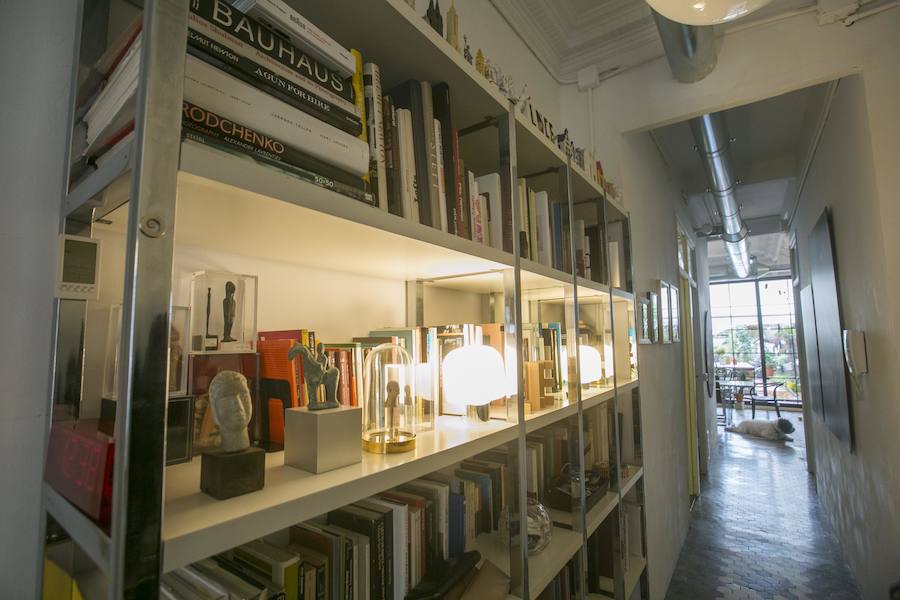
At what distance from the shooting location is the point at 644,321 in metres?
2.46

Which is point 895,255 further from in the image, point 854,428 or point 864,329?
point 854,428

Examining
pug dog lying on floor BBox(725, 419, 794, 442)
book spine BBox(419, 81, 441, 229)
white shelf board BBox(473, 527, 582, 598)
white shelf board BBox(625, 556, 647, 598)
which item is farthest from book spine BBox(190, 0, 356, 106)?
pug dog lying on floor BBox(725, 419, 794, 442)

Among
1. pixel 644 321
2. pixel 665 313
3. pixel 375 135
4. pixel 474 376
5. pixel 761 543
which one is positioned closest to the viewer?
pixel 375 135

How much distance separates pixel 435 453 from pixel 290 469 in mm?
264

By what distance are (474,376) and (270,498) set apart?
611mm

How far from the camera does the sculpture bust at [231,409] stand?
0.57 meters

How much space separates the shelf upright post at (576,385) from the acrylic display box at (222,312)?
3.45 feet

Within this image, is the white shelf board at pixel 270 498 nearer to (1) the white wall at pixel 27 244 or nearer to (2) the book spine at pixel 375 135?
(1) the white wall at pixel 27 244

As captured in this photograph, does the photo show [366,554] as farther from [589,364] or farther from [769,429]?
[769,429]

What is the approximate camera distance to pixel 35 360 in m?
0.69

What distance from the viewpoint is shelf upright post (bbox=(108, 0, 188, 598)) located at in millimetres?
398

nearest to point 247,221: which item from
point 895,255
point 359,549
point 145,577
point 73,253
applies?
point 73,253

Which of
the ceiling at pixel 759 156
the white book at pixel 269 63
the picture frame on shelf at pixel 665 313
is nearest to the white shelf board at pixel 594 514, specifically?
the picture frame on shelf at pixel 665 313

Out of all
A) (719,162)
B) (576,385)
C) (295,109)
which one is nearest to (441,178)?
(295,109)
